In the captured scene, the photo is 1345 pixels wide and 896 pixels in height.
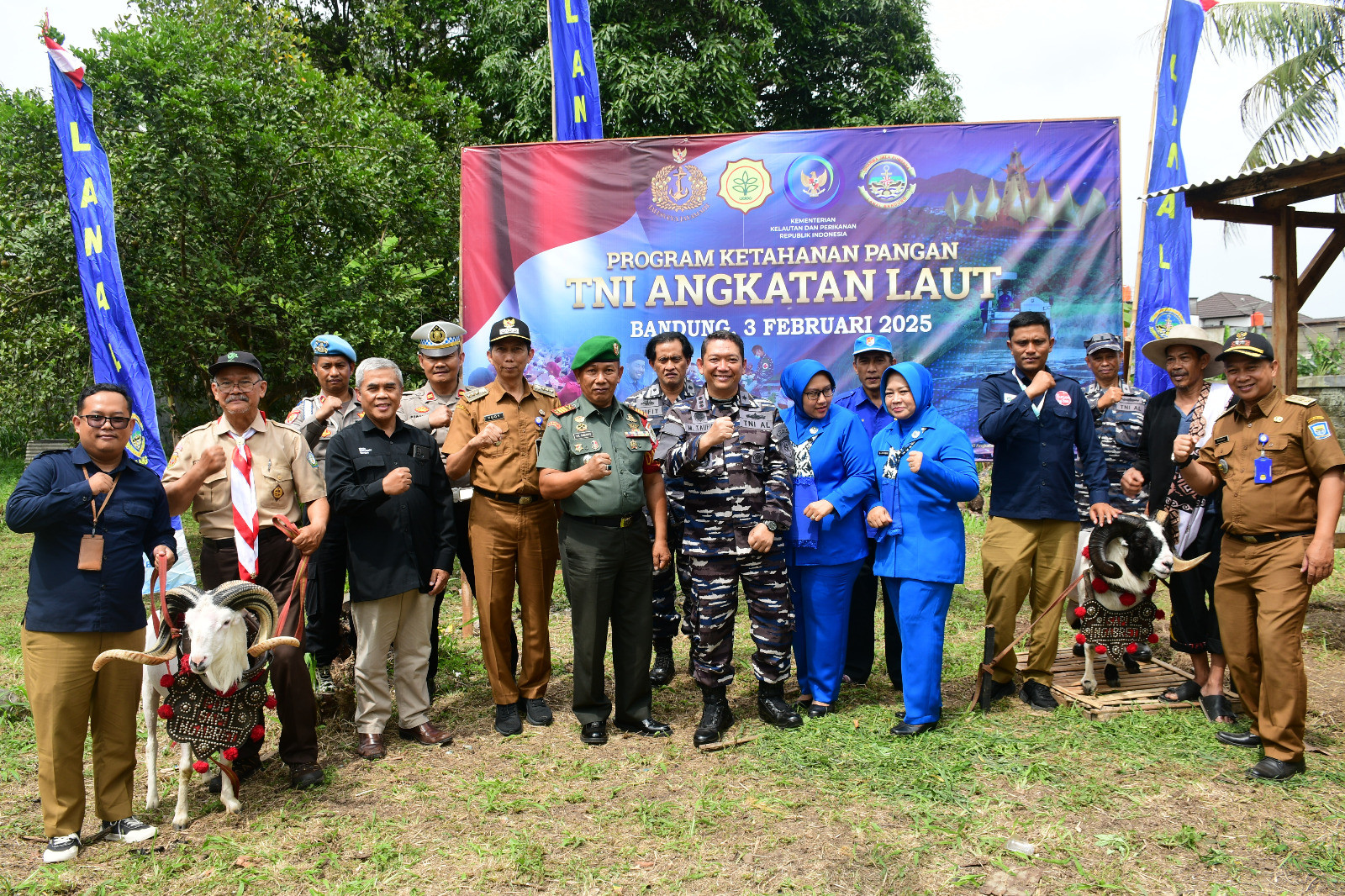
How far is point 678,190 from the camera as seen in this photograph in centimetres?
750

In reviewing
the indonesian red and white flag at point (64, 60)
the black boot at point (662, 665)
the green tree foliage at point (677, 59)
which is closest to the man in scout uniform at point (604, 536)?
the black boot at point (662, 665)

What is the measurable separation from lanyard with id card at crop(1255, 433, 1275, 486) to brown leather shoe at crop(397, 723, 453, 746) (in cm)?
402

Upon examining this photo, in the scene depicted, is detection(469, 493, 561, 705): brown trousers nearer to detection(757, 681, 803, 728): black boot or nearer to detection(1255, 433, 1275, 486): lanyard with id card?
detection(757, 681, 803, 728): black boot

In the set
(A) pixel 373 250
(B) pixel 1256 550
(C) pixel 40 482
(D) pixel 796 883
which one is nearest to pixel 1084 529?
(B) pixel 1256 550

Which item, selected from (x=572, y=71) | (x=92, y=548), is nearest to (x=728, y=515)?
(x=92, y=548)

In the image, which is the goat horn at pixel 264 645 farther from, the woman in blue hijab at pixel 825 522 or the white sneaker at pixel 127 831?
the woman in blue hijab at pixel 825 522

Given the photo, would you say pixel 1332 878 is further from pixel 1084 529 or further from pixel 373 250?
pixel 373 250

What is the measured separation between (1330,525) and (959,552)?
151cm

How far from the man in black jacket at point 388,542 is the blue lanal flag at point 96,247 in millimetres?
2493

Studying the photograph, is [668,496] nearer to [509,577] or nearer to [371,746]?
[509,577]

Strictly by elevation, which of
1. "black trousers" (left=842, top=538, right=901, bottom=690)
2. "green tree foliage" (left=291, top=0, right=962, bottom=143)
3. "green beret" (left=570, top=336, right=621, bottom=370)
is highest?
"green tree foliage" (left=291, top=0, right=962, bottom=143)

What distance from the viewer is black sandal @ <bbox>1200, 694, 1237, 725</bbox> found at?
4.37 meters

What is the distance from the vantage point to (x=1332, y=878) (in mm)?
2947

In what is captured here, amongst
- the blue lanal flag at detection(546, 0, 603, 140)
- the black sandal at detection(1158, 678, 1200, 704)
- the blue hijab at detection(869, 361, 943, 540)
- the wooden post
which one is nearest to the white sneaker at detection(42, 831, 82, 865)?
the blue hijab at detection(869, 361, 943, 540)
